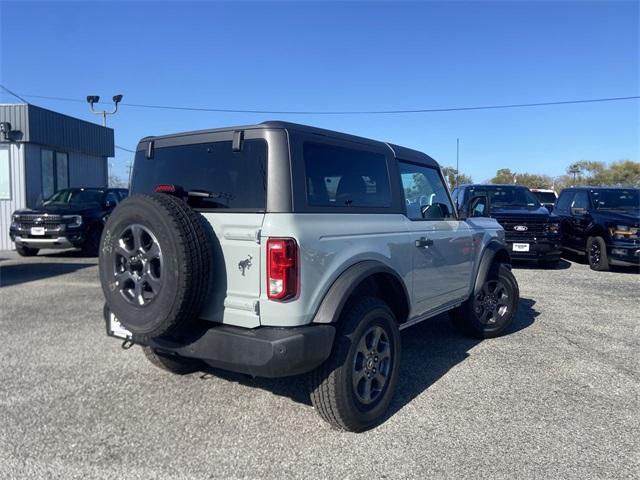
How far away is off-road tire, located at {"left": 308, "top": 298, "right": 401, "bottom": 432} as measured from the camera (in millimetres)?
3143

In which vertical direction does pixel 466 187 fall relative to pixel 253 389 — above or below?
above

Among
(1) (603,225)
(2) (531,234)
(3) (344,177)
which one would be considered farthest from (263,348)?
(1) (603,225)

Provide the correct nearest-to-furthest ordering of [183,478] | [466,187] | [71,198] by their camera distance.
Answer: [183,478] → [466,187] → [71,198]

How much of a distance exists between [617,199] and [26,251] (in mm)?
13957

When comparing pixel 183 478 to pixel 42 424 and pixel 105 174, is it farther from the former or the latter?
pixel 105 174

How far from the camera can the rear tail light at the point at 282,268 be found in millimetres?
2861

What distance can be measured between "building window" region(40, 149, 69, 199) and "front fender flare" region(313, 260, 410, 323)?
15.1 meters

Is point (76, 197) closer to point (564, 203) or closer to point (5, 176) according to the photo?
point (5, 176)

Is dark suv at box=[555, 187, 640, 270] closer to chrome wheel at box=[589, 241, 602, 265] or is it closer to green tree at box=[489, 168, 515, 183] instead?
chrome wheel at box=[589, 241, 602, 265]

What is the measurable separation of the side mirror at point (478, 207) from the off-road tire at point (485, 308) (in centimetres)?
68

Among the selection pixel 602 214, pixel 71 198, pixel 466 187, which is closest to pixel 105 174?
pixel 71 198

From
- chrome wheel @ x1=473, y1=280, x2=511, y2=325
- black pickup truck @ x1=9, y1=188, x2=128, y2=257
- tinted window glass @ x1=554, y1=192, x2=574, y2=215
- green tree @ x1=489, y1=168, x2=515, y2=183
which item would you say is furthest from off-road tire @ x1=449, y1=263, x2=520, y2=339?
green tree @ x1=489, y1=168, x2=515, y2=183

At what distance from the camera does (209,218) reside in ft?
10.3

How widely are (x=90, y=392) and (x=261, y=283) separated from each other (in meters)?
1.97
